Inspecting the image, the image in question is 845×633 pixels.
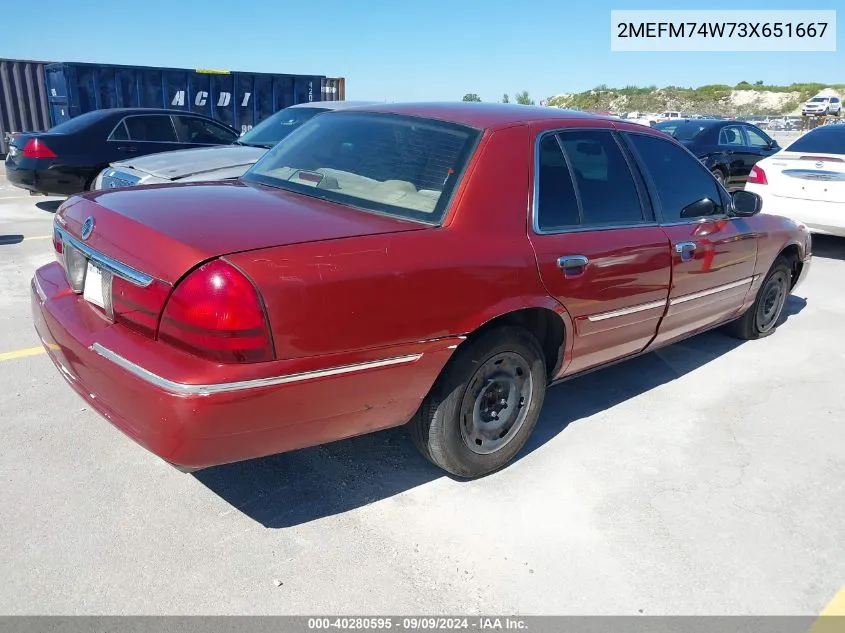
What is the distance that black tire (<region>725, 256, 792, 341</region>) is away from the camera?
16.5 feet

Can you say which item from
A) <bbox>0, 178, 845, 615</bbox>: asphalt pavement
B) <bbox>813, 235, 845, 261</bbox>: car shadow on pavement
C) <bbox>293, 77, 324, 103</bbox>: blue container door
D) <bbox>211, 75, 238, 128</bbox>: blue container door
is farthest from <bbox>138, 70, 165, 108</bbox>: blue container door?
<bbox>813, 235, 845, 261</bbox>: car shadow on pavement

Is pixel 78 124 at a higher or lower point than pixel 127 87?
lower

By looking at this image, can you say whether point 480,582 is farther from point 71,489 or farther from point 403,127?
point 403,127

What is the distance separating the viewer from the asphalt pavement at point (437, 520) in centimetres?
238

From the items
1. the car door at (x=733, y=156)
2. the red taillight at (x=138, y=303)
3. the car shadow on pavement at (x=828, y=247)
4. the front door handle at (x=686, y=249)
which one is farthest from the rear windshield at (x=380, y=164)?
the car door at (x=733, y=156)

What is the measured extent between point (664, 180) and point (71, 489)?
332 centimetres

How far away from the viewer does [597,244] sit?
3.20m

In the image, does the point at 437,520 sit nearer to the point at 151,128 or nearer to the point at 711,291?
the point at 711,291

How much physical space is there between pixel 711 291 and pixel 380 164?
225cm

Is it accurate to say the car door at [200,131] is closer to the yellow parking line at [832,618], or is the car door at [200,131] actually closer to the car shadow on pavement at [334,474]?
the car shadow on pavement at [334,474]

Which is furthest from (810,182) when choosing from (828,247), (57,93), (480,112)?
(57,93)

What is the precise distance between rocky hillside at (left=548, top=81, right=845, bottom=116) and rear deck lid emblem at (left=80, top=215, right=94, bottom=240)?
79953 mm

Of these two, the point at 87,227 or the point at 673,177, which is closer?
the point at 87,227

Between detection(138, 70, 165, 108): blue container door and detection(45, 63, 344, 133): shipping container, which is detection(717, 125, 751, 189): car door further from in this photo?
detection(138, 70, 165, 108): blue container door
